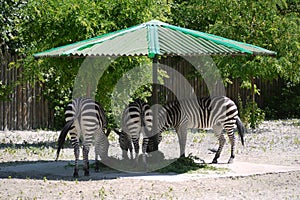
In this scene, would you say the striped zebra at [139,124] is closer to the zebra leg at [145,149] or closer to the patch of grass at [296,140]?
the zebra leg at [145,149]

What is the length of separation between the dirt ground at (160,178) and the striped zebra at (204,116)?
0.66 metres

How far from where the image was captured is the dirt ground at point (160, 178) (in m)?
8.84

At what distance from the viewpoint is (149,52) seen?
9.72m

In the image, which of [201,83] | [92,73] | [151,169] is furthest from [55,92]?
[151,169]

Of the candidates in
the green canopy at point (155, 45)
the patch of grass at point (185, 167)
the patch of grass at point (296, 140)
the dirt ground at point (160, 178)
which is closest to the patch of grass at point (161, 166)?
the patch of grass at point (185, 167)

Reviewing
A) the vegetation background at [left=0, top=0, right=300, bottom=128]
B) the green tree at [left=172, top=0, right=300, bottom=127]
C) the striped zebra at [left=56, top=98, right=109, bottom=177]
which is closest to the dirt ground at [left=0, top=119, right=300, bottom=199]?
the striped zebra at [left=56, top=98, right=109, bottom=177]

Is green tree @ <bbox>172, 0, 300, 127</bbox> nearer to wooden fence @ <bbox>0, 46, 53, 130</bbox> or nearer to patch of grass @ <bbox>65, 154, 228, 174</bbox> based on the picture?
wooden fence @ <bbox>0, 46, 53, 130</bbox>

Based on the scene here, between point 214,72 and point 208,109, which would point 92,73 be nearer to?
point 208,109

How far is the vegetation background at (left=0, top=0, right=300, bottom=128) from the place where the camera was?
1376cm

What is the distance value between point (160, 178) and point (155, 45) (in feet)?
6.99

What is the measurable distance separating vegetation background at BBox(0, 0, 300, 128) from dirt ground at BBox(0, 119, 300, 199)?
2.01m

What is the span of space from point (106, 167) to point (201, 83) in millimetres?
11785

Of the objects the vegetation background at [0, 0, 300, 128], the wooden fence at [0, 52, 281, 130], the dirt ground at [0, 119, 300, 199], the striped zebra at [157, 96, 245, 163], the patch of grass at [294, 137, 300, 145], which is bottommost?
the dirt ground at [0, 119, 300, 199]

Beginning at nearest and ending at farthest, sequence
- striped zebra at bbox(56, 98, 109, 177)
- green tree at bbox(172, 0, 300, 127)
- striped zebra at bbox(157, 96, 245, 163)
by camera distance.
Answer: striped zebra at bbox(56, 98, 109, 177) → striped zebra at bbox(157, 96, 245, 163) → green tree at bbox(172, 0, 300, 127)
